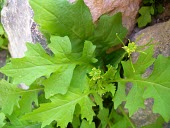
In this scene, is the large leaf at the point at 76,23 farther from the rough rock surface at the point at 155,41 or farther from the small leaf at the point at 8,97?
the small leaf at the point at 8,97

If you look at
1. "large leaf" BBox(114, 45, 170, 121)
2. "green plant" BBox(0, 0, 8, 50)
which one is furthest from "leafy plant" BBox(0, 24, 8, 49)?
"large leaf" BBox(114, 45, 170, 121)

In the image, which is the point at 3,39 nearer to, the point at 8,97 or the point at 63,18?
the point at 8,97

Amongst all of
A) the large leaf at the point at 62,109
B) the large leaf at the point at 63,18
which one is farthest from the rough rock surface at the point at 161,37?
the large leaf at the point at 62,109

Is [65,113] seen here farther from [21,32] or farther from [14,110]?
[21,32]

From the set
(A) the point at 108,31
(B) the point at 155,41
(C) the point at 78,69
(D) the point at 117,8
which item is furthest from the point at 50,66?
(B) the point at 155,41

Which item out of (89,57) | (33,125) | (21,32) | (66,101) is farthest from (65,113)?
(21,32)

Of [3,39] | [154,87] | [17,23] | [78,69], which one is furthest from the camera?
[3,39]

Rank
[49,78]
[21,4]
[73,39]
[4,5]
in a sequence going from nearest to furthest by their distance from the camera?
[49,78]
[73,39]
[21,4]
[4,5]

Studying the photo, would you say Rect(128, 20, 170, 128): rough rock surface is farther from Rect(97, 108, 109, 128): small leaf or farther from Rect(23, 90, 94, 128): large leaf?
Rect(23, 90, 94, 128): large leaf
